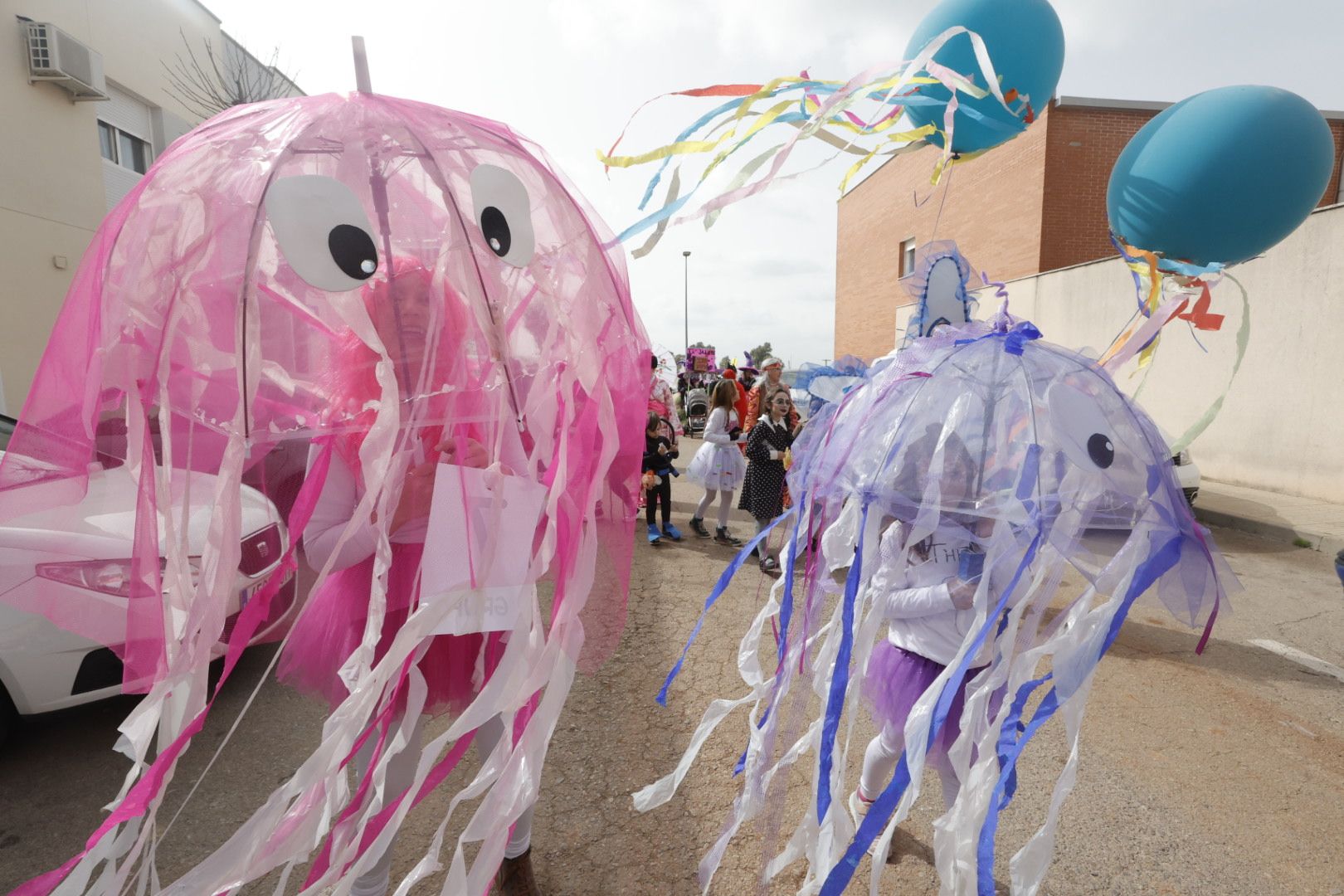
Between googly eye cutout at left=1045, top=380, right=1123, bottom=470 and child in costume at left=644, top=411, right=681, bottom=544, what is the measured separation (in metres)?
4.71

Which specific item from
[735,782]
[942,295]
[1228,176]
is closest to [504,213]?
[942,295]

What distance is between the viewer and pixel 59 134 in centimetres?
882

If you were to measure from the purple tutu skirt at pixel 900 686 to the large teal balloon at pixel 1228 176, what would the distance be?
4.86 ft

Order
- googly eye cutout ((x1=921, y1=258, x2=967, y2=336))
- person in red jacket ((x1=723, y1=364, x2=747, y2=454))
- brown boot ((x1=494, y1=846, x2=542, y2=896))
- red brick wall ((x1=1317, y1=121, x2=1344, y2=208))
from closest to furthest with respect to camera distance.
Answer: brown boot ((x1=494, y1=846, x2=542, y2=896)) < googly eye cutout ((x1=921, y1=258, x2=967, y2=336)) < person in red jacket ((x1=723, y1=364, x2=747, y2=454)) < red brick wall ((x1=1317, y1=121, x2=1344, y2=208))

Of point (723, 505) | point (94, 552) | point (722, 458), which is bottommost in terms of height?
point (723, 505)

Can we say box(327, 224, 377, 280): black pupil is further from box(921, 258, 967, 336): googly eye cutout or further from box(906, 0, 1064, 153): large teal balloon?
box(921, 258, 967, 336): googly eye cutout

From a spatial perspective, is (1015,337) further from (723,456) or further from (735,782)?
(723,456)

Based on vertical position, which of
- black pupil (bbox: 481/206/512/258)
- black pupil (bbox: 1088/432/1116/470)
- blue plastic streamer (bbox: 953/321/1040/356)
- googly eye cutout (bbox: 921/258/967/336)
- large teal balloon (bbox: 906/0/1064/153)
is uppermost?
large teal balloon (bbox: 906/0/1064/153)

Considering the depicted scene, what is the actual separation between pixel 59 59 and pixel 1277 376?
1478cm

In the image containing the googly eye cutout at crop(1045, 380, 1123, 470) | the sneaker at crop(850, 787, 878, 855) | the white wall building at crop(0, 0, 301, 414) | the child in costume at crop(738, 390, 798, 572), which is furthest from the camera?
the white wall building at crop(0, 0, 301, 414)

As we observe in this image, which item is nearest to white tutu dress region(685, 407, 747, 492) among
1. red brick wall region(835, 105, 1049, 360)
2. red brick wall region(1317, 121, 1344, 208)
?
red brick wall region(835, 105, 1049, 360)

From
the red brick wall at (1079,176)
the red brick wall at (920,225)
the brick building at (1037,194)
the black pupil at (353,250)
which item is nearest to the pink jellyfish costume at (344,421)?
the black pupil at (353,250)

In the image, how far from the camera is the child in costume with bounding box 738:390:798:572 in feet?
18.3

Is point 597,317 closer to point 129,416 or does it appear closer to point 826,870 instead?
point 129,416
